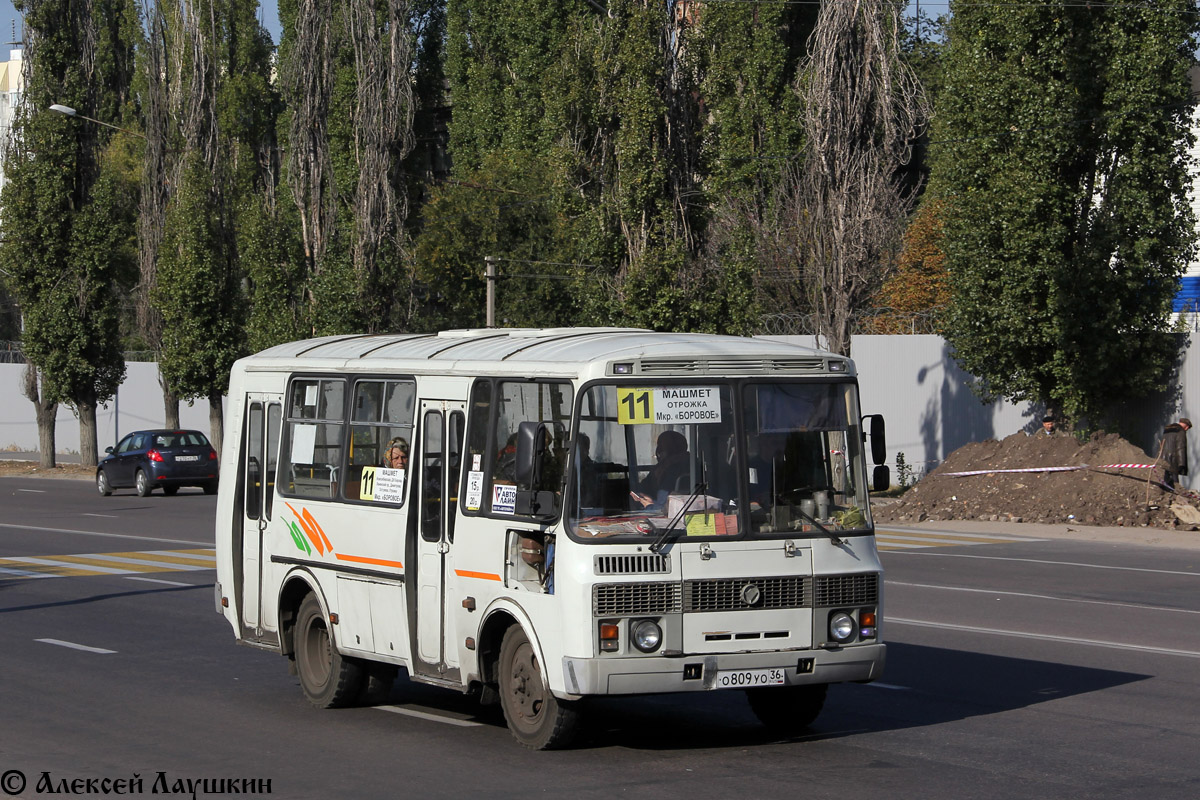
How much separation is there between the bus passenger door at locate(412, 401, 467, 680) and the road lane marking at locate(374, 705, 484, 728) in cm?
51

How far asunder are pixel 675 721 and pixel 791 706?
2.76 ft

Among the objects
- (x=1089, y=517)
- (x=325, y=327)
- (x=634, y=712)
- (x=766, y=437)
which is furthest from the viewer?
(x=325, y=327)

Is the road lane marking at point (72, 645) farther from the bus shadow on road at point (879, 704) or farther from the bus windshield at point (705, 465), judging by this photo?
the bus windshield at point (705, 465)

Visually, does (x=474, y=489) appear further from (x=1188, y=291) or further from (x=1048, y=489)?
(x=1188, y=291)

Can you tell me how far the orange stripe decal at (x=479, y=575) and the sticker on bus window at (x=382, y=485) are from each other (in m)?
0.78

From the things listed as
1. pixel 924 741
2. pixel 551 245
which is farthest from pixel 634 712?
pixel 551 245

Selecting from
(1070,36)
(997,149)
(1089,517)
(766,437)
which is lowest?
(1089,517)

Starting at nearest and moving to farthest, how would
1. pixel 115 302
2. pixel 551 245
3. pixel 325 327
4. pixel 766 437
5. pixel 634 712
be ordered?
pixel 766 437 → pixel 634 712 → pixel 325 327 → pixel 115 302 → pixel 551 245

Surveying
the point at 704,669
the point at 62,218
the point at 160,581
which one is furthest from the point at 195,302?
the point at 704,669

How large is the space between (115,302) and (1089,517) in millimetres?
33549

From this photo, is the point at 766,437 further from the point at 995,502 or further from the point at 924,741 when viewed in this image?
the point at 995,502

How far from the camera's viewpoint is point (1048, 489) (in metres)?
27.4

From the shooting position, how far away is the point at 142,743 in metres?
9.16

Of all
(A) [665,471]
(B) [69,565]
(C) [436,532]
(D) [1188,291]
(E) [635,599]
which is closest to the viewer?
(E) [635,599]
